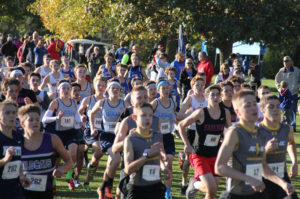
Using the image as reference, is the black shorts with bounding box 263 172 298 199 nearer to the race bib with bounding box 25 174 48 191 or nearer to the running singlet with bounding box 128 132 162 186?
the running singlet with bounding box 128 132 162 186

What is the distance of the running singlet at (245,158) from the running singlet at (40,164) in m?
1.83

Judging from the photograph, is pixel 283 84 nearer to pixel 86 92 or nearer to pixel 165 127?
pixel 86 92

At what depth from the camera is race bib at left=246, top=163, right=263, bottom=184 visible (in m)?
5.20

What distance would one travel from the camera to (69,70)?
45.6ft

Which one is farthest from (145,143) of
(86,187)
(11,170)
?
(86,187)

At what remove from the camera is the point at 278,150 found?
239 inches

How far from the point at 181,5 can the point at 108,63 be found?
10.3 m

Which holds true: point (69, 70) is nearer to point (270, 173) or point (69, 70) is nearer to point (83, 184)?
point (83, 184)

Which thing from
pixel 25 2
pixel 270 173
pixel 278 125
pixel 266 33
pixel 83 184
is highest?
pixel 25 2

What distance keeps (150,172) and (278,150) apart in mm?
1343

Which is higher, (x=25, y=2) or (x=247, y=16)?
(x=25, y=2)

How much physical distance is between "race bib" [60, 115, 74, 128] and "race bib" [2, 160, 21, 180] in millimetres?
3341

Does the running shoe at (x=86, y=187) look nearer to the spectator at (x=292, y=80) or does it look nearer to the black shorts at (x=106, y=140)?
the black shorts at (x=106, y=140)

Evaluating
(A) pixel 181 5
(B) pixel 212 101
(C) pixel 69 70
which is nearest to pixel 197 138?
(B) pixel 212 101
